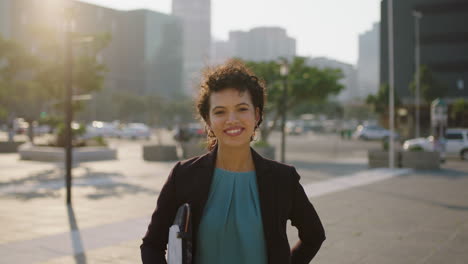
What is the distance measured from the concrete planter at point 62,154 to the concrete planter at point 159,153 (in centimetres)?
148

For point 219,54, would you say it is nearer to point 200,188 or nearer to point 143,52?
point 200,188

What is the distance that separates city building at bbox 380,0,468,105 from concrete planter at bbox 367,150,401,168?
39.2 meters

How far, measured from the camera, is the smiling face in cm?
241

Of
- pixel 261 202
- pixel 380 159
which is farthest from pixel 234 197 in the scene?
pixel 380 159

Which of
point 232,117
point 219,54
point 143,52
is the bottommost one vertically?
point 232,117

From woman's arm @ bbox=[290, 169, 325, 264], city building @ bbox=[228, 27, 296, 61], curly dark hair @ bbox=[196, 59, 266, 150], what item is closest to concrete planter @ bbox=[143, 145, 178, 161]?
city building @ bbox=[228, 27, 296, 61]

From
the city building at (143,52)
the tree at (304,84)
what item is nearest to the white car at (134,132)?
the tree at (304,84)

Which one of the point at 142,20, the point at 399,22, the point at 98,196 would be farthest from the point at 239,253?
the point at 142,20

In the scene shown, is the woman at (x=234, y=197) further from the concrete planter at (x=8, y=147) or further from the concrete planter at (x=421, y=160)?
the concrete planter at (x=8, y=147)

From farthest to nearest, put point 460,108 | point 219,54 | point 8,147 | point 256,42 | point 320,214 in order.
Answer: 1. point 460,108
2. point 256,42
3. point 8,147
4. point 320,214
5. point 219,54

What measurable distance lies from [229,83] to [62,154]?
19.3 meters

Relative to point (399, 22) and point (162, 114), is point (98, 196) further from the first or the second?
point (162, 114)

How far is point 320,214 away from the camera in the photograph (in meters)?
8.65

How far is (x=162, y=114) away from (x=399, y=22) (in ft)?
170
